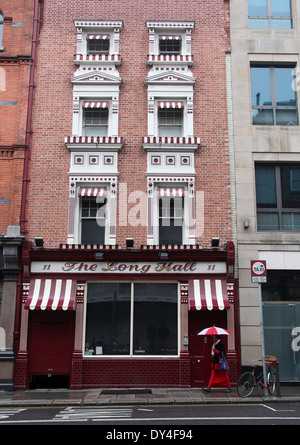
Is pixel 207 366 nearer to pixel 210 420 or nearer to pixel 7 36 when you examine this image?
pixel 210 420

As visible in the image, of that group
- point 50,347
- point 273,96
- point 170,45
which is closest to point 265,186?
point 273,96

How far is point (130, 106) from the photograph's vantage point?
691 inches

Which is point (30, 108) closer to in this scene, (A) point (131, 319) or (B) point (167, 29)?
(B) point (167, 29)

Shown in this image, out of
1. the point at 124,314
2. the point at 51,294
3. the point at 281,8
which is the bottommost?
the point at 124,314

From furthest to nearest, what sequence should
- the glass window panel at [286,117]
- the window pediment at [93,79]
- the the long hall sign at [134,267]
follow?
1. the glass window panel at [286,117]
2. the window pediment at [93,79]
3. the the long hall sign at [134,267]

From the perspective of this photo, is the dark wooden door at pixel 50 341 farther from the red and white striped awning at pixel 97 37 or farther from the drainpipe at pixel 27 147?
the red and white striped awning at pixel 97 37

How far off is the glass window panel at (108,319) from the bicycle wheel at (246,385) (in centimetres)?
410

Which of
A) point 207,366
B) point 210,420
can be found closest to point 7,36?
point 207,366

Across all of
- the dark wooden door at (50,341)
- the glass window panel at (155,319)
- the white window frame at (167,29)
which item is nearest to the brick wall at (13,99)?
the dark wooden door at (50,341)

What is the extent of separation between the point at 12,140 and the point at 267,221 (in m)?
9.90

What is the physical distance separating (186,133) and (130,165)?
97.0 inches

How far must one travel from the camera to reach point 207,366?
15594mm

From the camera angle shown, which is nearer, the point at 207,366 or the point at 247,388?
the point at 247,388

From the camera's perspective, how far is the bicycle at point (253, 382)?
13414mm
